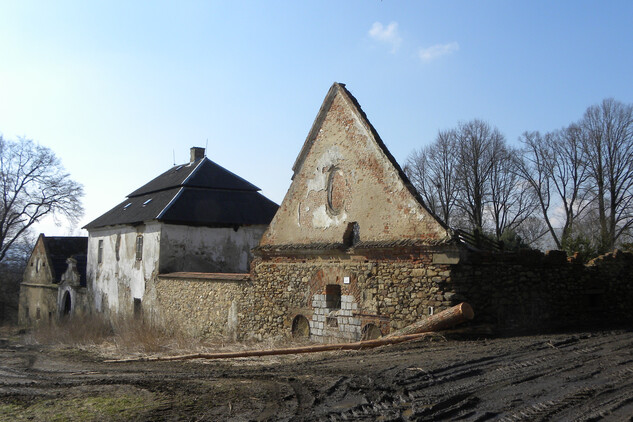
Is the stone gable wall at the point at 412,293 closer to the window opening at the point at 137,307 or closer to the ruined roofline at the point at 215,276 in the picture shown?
the ruined roofline at the point at 215,276

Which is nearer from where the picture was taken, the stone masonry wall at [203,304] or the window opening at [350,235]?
the window opening at [350,235]

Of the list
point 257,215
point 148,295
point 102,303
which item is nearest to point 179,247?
point 148,295

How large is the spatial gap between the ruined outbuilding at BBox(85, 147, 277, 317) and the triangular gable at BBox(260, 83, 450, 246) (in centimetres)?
791

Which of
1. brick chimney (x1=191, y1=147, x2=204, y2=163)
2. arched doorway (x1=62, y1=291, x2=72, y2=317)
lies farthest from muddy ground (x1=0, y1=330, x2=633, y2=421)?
arched doorway (x1=62, y1=291, x2=72, y2=317)

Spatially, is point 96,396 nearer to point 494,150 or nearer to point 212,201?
point 212,201

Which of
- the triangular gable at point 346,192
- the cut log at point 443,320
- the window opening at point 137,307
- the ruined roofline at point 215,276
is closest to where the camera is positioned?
the cut log at point 443,320

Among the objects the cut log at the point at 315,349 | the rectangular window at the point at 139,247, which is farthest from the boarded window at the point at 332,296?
the rectangular window at the point at 139,247

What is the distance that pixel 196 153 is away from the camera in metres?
31.0

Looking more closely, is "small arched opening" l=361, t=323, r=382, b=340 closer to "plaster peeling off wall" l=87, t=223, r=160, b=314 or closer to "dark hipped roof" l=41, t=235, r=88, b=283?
"plaster peeling off wall" l=87, t=223, r=160, b=314

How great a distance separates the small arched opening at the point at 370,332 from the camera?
44.3ft

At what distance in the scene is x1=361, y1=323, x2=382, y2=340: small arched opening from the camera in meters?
13.5

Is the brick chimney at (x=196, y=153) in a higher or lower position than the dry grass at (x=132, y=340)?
higher

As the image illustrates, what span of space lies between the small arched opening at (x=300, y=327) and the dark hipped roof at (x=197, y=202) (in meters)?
9.85

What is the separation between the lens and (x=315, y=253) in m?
15.6
